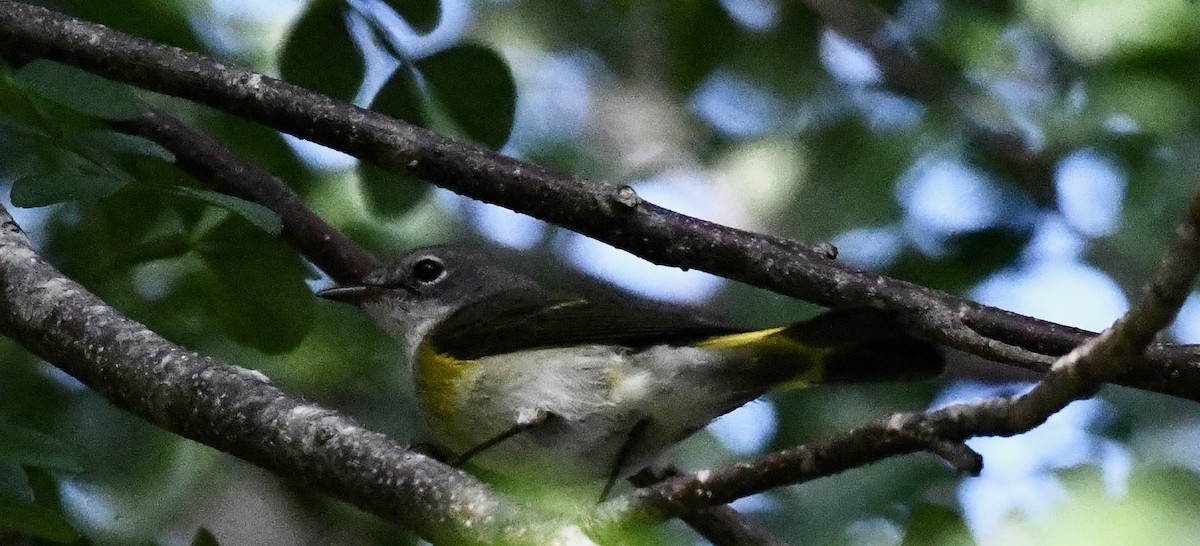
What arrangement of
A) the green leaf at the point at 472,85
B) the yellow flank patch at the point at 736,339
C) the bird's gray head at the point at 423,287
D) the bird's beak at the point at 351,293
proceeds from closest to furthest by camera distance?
1. the yellow flank patch at the point at 736,339
2. the green leaf at the point at 472,85
3. the bird's beak at the point at 351,293
4. the bird's gray head at the point at 423,287

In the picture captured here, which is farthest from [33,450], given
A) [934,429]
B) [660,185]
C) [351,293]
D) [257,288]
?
[660,185]

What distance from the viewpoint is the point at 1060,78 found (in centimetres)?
371

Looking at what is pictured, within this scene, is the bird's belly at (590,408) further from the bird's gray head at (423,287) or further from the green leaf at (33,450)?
the green leaf at (33,450)

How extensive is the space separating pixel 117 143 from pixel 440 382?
1.14 metres

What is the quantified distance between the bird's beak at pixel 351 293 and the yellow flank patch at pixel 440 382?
42 cm

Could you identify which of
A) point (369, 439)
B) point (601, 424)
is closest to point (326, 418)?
point (369, 439)

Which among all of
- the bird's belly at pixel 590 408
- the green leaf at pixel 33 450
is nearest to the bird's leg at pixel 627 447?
the bird's belly at pixel 590 408

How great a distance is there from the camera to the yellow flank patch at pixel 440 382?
3.15m

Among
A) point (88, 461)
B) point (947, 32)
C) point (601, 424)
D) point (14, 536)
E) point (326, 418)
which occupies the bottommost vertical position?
point (14, 536)

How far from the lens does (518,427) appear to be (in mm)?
3021

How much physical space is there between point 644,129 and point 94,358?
3876 millimetres

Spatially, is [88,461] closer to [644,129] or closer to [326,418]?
[326,418]

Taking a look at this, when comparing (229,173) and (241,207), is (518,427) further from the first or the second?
(241,207)

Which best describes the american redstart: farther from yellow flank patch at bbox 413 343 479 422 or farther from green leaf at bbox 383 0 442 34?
green leaf at bbox 383 0 442 34
